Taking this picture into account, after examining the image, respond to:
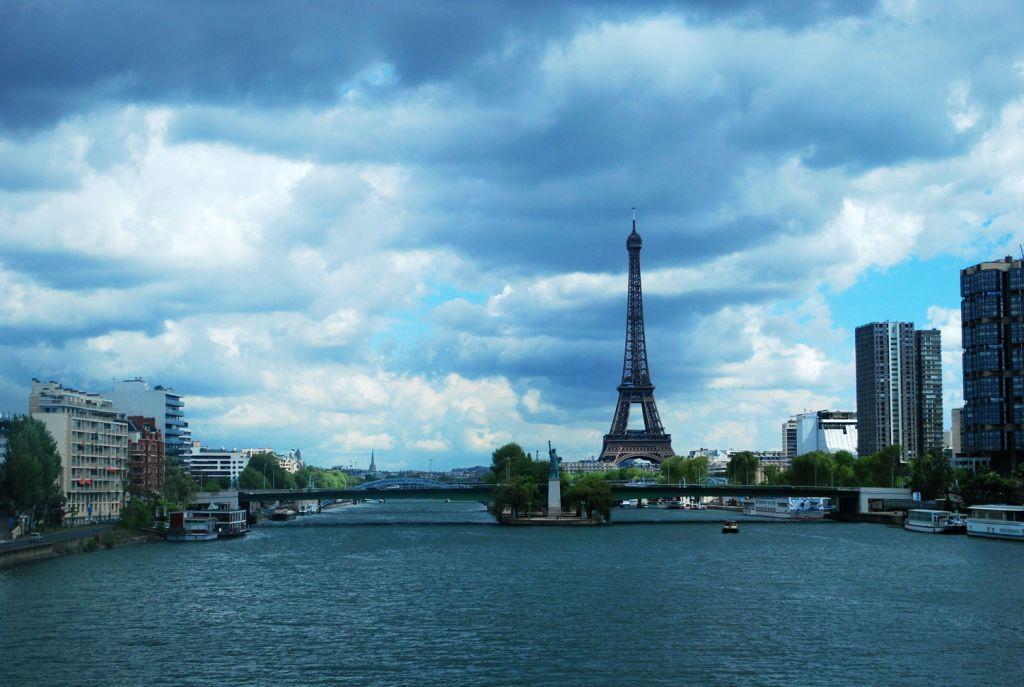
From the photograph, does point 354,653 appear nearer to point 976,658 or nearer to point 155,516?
point 976,658

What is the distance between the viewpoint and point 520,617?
205ft

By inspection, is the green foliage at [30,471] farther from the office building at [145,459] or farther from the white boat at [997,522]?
the white boat at [997,522]

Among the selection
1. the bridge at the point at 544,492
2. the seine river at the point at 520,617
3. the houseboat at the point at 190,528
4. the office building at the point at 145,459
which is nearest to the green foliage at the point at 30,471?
the seine river at the point at 520,617

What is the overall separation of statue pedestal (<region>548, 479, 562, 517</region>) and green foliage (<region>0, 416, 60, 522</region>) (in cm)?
6892

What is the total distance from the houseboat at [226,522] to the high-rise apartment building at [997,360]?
106220 mm

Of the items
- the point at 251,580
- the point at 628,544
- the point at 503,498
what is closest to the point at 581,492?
the point at 503,498

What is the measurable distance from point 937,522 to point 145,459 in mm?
109554

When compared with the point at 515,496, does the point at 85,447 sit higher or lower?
higher

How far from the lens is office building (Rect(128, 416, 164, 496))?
154500 mm

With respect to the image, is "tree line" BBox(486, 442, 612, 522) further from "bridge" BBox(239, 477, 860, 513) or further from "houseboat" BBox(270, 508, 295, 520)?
"houseboat" BBox(270, 508, 295, 520)

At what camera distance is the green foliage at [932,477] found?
6127 inches

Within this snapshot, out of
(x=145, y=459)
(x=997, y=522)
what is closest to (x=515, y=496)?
(x=145, y=459)

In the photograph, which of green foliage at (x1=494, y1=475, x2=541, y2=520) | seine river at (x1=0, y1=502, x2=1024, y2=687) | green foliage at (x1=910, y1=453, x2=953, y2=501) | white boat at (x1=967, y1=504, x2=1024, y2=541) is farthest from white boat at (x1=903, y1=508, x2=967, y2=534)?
green foliage at (x1=494, y1=475, x2=541, y2=520)

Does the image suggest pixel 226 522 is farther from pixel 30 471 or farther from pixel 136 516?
pixel 30 471
